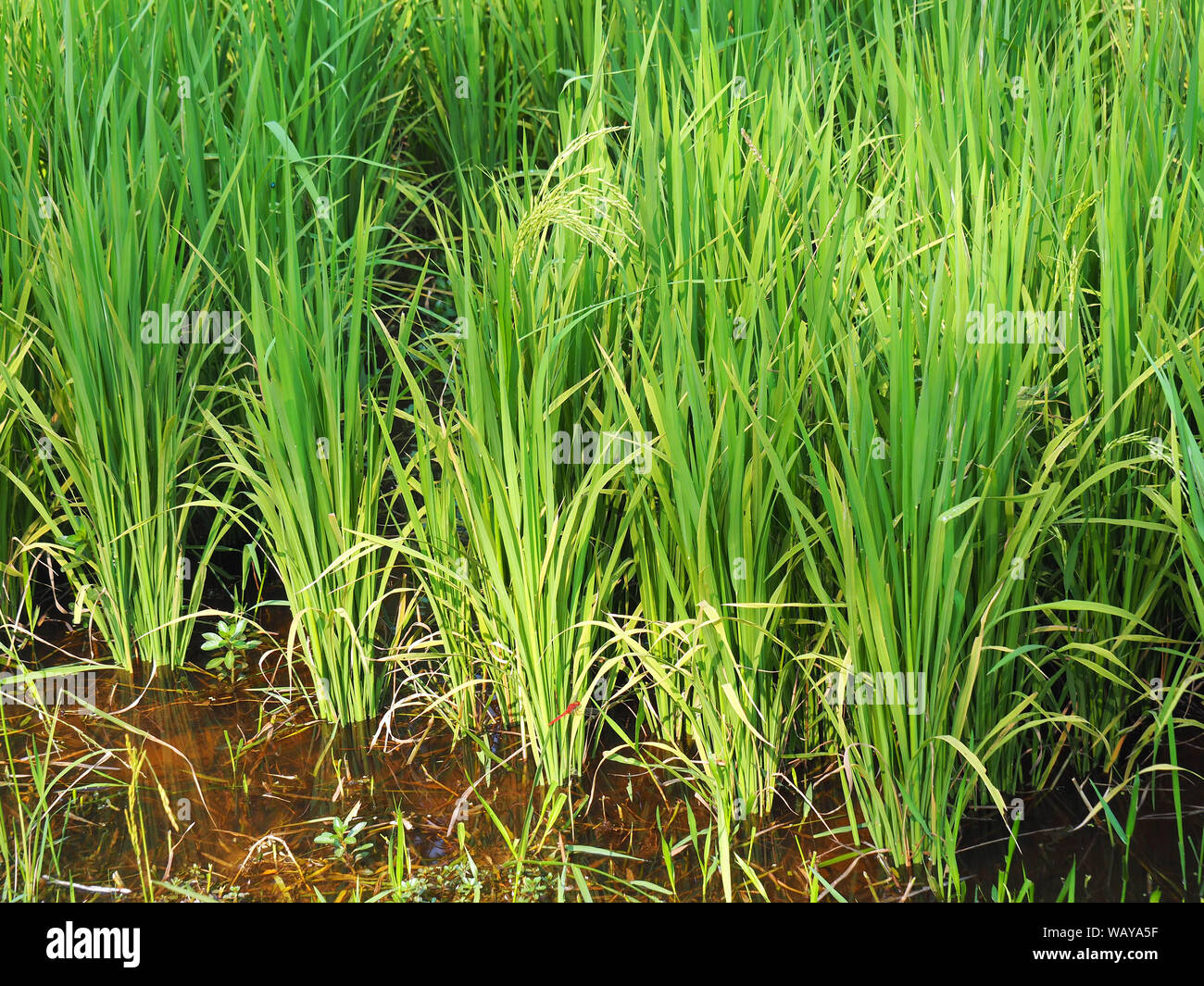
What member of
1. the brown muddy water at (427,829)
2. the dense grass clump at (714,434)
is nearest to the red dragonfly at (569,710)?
the dense grass clump at (714,434)

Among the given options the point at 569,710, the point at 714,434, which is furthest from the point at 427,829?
the point at 714,434

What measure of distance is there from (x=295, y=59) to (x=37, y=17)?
0.67 meters

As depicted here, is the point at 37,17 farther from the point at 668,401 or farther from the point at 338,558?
the point at 668,401

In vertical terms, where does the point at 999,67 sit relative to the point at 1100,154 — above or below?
above

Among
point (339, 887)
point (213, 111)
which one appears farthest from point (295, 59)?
point (339, 887)

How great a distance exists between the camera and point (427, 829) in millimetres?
1820

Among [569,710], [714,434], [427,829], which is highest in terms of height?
[714,434]

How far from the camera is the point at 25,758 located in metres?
1.96

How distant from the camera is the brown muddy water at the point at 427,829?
1688 millimetres

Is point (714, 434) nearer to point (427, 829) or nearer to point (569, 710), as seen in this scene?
point (569, 710)

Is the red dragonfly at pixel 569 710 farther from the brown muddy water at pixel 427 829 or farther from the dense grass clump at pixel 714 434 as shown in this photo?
the brown muddy water at pixel 427 829

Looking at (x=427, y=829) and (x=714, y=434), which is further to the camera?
(x=427, y=829)

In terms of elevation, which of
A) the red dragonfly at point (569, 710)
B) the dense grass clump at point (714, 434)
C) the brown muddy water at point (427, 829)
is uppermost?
the dense grass clump at point (714, 434)

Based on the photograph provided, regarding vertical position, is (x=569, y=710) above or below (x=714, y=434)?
below
